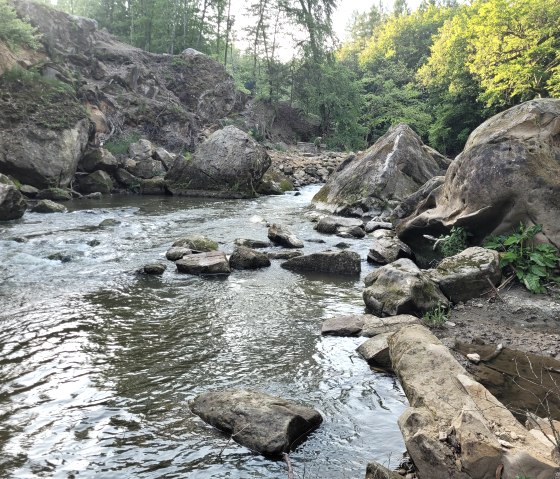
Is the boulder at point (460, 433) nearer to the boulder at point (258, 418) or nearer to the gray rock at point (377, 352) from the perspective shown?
the boulder at point (258, 418)

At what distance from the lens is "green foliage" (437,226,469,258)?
10047mm

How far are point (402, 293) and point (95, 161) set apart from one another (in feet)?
63.5

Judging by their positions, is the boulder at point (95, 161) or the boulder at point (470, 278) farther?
the boulder at point (95, 161)

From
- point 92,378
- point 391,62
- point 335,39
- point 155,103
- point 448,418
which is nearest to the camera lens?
point 448,418

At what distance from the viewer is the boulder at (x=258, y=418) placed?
4.21 metres

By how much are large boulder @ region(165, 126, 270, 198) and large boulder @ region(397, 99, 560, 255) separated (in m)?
13.7

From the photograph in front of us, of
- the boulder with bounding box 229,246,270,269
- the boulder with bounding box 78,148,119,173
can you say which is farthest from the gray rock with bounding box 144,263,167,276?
the boulder with bounding box 78,148,119,173

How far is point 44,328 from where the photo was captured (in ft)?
22.4

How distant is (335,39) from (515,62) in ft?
72.1

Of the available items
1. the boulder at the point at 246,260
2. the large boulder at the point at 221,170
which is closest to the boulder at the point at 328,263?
the boulder at the point at 246,260

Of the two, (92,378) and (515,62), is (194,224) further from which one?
(515,62)

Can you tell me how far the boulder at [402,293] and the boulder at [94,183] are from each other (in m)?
17.3

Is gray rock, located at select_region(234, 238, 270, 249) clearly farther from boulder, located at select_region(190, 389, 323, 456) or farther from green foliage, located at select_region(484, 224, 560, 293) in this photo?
boulder, located at select_region(190, 389, 323, 456)

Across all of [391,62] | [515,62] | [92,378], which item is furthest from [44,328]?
[391,62]
